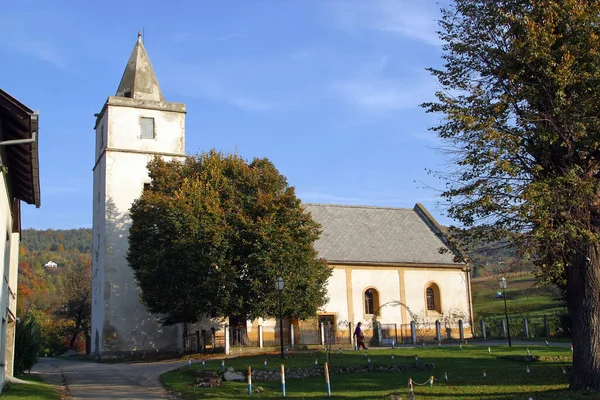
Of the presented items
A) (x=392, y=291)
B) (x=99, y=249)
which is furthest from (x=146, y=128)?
(x=392, y=291)

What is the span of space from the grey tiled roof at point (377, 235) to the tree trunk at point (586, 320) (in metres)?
25.2

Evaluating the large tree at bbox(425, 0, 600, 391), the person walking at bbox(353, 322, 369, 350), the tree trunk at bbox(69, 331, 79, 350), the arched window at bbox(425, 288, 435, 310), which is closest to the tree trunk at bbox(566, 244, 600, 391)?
the large tree at bbox(425, 0, 600, 391)

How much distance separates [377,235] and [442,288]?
6032 millimetres

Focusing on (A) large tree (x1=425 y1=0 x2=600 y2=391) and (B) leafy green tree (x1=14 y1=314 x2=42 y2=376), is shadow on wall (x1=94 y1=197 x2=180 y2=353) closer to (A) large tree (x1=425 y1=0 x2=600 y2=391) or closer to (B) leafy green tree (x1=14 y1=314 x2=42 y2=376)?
(B) leafy green tree (x1=14 y1=314 x2=42 y2=376)

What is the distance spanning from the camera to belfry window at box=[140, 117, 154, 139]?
42.0 metres

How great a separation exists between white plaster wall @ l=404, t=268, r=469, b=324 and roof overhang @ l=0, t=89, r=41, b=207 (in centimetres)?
2846

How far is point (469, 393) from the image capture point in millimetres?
17172

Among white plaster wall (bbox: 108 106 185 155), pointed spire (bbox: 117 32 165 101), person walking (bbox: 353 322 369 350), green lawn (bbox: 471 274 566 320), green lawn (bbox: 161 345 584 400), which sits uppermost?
pointed spire (bbox: 117 32 165 101)

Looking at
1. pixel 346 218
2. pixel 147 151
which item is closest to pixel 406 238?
pixel 346 218

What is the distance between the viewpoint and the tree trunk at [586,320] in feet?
54.0

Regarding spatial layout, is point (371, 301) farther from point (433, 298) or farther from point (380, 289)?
point (433, 298)

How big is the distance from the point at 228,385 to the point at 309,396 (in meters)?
3.66

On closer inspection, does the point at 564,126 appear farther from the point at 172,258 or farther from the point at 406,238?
the point at 406,238

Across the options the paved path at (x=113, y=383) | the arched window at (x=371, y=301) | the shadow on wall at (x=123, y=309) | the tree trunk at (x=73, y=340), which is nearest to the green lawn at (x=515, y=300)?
the arched window at (x=371, y=301)
